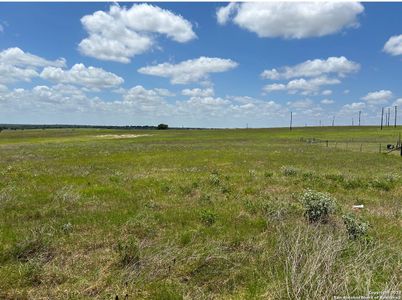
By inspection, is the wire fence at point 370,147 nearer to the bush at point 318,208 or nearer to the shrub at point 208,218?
the bush at point 318,208

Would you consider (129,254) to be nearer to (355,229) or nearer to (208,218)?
(208,218)

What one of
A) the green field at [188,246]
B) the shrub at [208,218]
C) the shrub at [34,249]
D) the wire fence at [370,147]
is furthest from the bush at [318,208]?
the wire fence at [370,147]

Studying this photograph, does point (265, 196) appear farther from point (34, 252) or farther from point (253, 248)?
point (34, 252)

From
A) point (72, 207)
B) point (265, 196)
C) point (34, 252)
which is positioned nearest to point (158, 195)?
point (72, 207)

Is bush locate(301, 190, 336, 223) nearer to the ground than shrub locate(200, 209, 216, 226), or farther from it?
farther from it

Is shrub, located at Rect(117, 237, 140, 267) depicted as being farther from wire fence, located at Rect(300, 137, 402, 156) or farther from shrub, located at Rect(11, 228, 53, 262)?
wire fence, located at Rect(300, 137, 402, 156)

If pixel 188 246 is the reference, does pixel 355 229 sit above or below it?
above

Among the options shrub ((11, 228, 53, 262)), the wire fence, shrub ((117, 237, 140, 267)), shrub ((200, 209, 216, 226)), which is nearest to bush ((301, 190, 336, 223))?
shrub ((200, 209, 216, 226))

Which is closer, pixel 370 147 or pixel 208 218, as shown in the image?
pixel 208 218

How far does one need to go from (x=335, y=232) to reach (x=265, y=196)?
5625 mm

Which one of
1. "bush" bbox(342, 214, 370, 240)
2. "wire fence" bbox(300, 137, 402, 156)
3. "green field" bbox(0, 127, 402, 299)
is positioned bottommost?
"wire fence" bbox(300, 137, 402, 156)

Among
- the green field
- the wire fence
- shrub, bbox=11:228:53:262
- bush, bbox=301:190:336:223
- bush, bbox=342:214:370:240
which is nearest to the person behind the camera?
the green field

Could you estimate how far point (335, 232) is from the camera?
827cm

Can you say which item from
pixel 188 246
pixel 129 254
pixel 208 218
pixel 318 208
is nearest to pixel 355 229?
pixel 318 208
